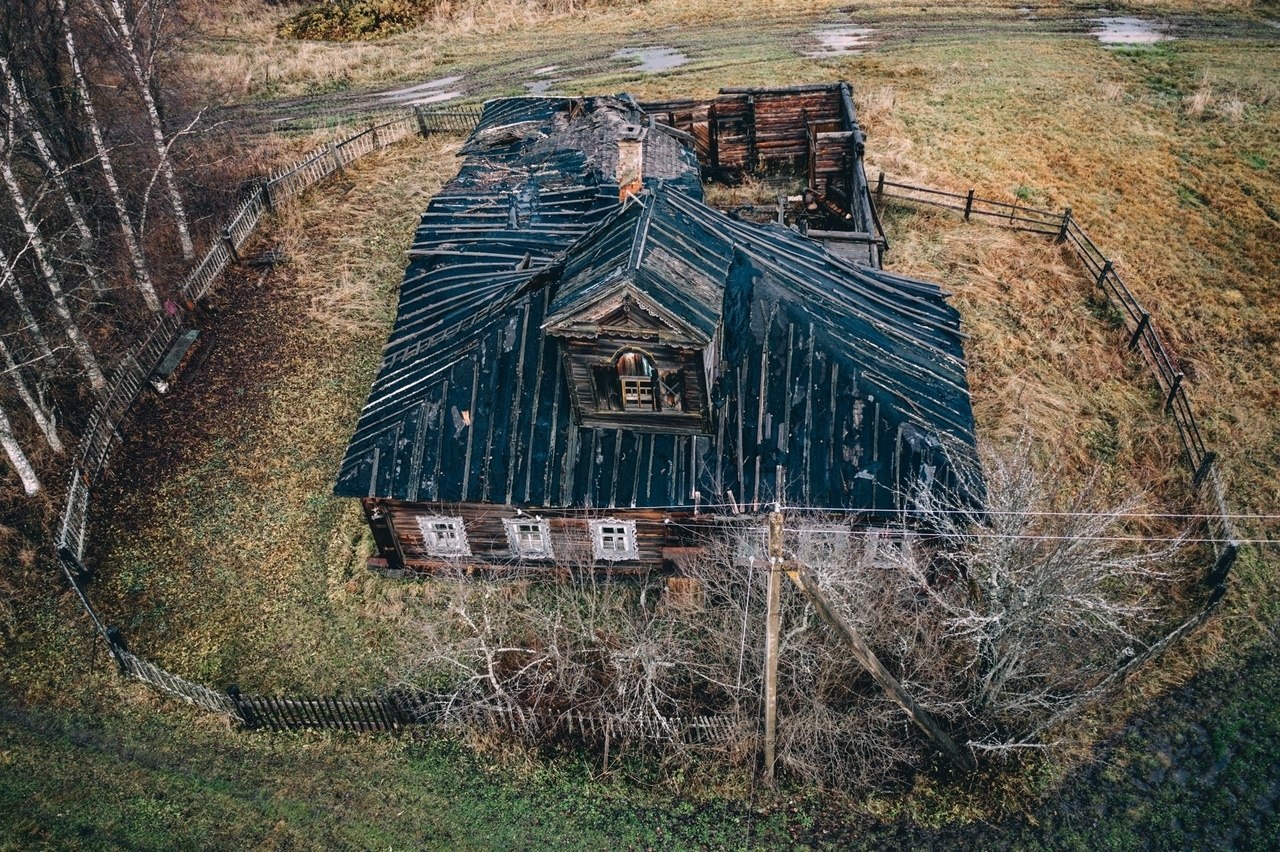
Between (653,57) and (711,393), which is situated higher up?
(653,57)

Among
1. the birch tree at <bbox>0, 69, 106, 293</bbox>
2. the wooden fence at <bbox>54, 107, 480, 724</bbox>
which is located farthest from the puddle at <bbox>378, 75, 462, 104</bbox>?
the birch tree at <bbox>0, 69, 106, 293</bbox>

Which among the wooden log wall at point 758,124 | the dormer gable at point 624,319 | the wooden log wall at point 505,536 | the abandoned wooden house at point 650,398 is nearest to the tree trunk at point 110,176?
the abandoned wooden house at point 650,398

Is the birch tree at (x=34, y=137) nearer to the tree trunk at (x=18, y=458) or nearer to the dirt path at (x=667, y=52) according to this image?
the tree trunk at (x=18, y=458)

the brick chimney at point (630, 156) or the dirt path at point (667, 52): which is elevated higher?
the brick chimney at point (630, 156)

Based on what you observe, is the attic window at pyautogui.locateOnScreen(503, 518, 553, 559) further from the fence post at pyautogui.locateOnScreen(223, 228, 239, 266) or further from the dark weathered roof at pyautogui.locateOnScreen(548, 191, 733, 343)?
the fence post at pyautogui.locateOnScreen(223, 228, 239, 266)

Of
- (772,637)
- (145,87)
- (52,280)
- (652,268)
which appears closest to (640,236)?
(652,268)

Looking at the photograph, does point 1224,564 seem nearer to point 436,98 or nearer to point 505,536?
point 505,536
